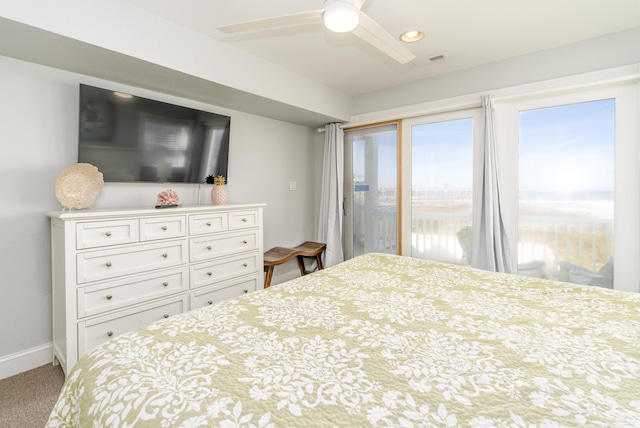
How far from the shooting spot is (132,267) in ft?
7.16

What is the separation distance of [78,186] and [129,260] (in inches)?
23.7

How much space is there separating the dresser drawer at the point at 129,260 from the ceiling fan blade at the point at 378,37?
1990 mm

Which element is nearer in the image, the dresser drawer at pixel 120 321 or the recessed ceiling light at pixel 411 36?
the dresser drawer at pixel 120 321

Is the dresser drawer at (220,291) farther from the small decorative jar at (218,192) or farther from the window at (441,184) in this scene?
the window at (441,184)

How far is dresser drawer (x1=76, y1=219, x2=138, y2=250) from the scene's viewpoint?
6.37 ft

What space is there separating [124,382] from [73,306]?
1.54 meters

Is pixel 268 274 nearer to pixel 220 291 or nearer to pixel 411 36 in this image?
pixel 220 291

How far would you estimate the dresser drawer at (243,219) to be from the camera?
9.34 feet

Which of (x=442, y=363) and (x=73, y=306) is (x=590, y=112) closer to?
(x=442, y=363)

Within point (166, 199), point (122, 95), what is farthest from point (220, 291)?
point (122, 95)

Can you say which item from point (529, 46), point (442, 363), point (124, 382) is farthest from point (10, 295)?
point (529, 46)

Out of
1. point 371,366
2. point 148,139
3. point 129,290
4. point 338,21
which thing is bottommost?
point 129,290

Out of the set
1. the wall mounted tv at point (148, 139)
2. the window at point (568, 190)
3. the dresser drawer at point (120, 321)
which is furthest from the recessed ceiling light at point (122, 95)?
the window at point (568, 190)

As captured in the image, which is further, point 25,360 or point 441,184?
point 441,184
